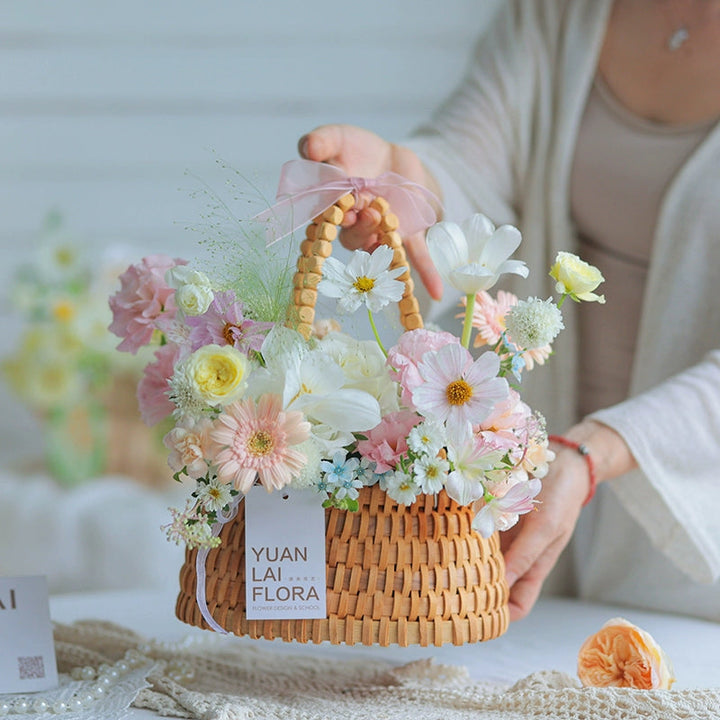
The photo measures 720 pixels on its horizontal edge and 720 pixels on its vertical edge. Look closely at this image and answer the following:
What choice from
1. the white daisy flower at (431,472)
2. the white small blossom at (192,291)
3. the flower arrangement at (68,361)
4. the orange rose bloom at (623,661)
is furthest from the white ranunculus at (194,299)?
the flower arrangement at (68,361)

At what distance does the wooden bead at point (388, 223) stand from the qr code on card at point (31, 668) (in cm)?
51

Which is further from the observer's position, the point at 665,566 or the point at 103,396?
the point at 103,396

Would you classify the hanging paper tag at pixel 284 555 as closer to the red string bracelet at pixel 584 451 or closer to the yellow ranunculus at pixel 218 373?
the yellow ranunculus at pixel 218 373

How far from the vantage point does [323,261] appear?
811 millimetres

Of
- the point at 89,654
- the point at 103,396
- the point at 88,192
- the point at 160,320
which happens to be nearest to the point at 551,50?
the point at 160,320

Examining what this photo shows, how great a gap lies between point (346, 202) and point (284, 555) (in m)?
0.32

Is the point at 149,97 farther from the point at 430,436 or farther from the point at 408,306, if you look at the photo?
the point at 430,436

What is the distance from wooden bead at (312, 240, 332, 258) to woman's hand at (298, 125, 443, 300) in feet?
0.25

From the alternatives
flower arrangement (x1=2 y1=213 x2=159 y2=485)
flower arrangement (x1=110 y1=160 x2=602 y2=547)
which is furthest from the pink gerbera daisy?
flower arrangement (x1=2 y1=213 x2=159 y2=485)

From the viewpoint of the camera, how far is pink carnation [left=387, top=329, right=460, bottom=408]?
758 millimetres

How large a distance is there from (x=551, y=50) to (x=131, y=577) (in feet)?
4.31

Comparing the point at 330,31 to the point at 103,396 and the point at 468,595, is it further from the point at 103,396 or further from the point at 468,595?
the point at 468,595

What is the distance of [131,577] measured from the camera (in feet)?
6.51

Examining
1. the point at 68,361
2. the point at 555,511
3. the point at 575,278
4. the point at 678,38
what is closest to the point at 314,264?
the point at 575,278
